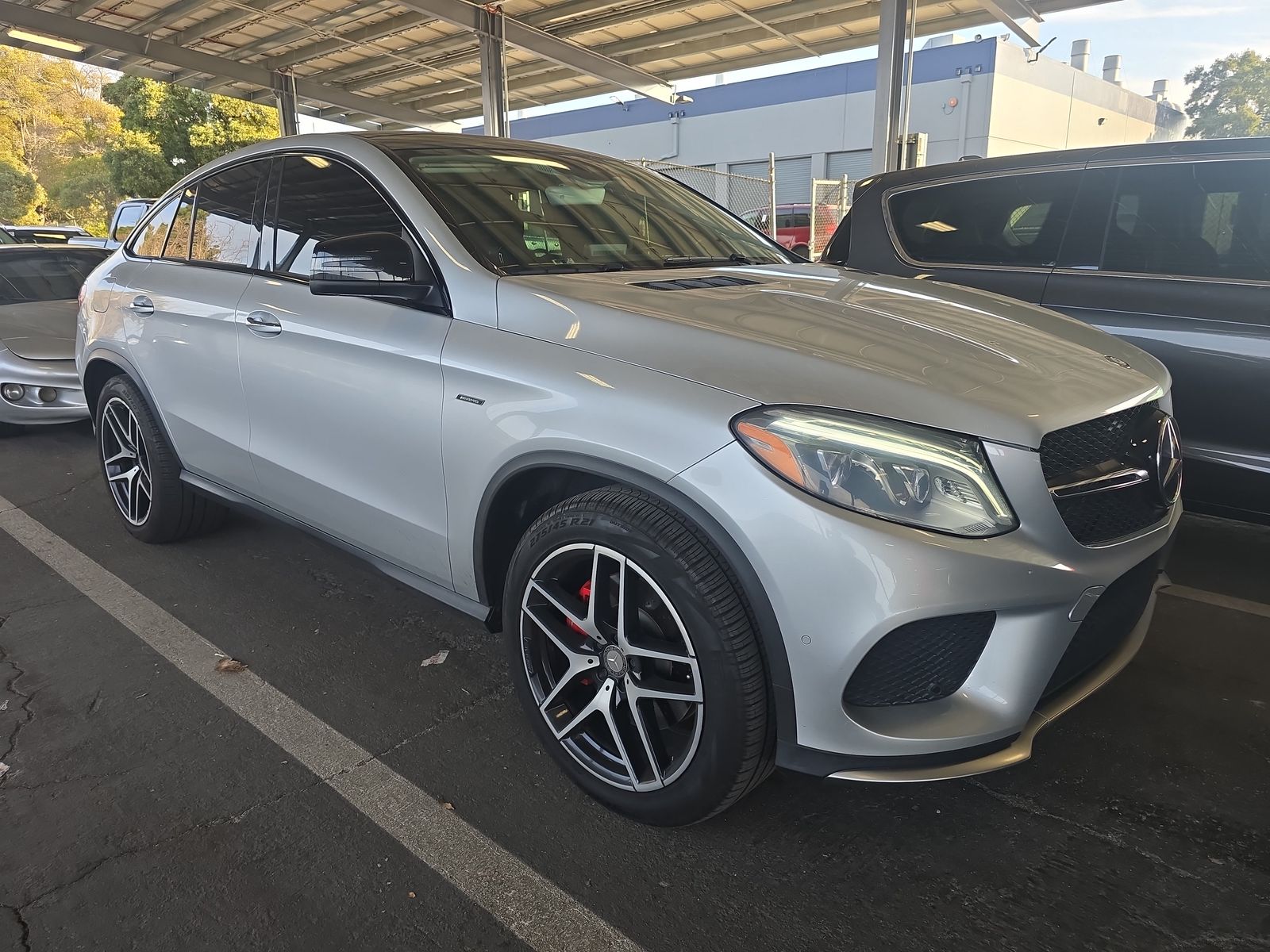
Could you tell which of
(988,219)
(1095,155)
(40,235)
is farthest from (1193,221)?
(40,235)

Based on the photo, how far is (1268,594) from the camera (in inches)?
137

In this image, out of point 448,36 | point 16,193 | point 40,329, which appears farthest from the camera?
point 16,193

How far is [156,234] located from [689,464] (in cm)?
336

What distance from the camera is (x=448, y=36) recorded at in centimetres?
1417

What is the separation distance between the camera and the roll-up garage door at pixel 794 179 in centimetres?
3097

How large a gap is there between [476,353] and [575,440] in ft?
1.50

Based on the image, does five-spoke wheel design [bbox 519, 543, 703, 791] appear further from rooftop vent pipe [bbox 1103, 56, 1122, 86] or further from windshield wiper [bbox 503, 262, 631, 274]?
rooftop vent pipe [bbox 1103, 56, 1122, 86]

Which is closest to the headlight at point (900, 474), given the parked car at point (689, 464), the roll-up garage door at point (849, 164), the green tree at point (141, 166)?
the parked car at point (689, 464)

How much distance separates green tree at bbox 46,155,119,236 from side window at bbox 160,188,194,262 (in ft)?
114

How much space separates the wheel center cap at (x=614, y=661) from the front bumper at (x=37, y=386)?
17.7 ft

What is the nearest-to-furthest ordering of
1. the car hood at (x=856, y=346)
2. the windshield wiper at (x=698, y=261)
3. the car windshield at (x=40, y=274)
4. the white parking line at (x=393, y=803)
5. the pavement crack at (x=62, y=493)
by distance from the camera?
the car hood at (x=856, y=346) → the white parking line at (x=393, y=803) → the windshield wiper at (x=698, y=261) → the pavement crack at (x=62, y=493) → the car windshield at (x=40, y=274)

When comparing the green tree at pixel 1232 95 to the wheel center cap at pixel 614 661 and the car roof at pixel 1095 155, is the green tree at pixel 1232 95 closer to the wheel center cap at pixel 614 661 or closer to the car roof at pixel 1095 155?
the car roof at pixel 1095 155

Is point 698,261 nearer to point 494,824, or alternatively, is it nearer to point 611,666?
point 611,666

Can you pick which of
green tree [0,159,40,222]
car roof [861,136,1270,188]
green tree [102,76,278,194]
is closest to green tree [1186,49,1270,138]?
car roof [861,136,1270,188]
